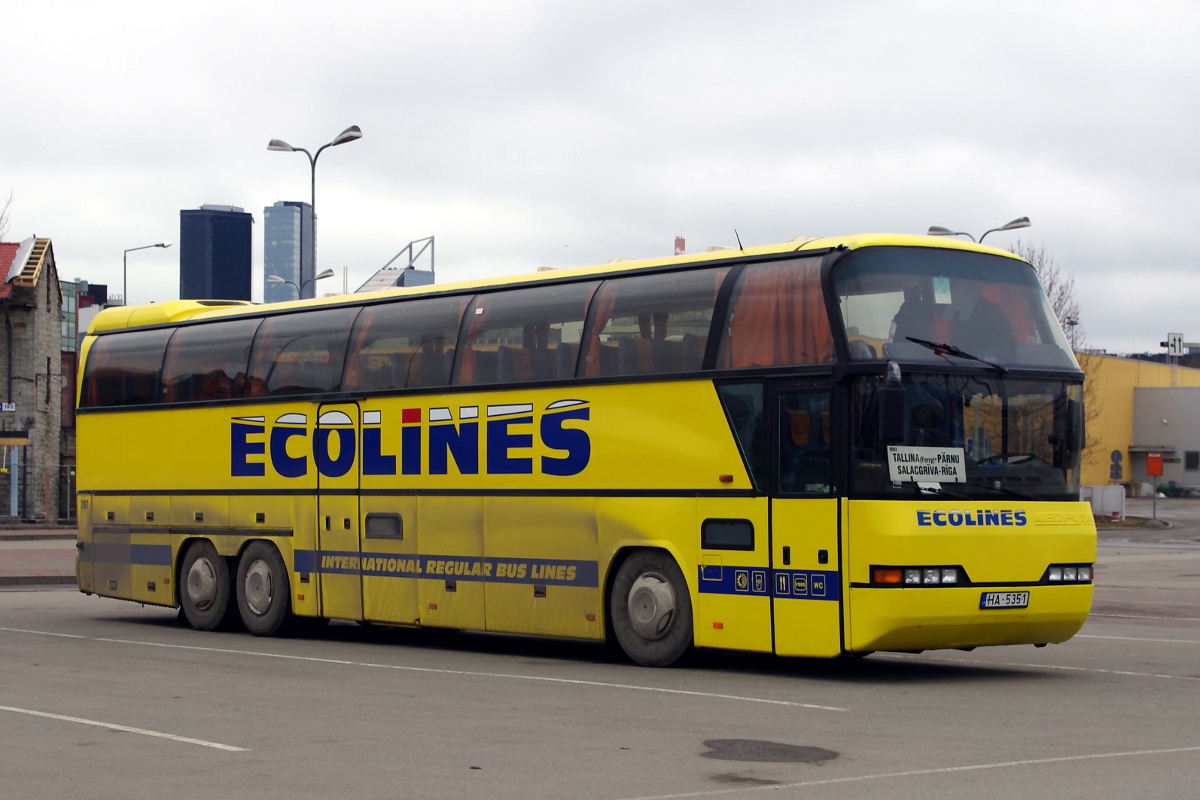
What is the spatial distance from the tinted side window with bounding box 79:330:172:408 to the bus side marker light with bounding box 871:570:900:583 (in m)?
11.4

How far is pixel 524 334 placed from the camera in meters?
16.8

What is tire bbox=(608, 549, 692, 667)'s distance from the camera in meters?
15.2

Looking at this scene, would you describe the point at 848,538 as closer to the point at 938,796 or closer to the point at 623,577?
the point at 623,577

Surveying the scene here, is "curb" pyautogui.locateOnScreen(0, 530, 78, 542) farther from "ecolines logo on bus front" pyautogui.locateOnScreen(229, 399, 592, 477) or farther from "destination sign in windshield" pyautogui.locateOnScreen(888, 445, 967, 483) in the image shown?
"destination sign in windshield" pyautogui.locateOnScreen(888, 445, 967, 483)

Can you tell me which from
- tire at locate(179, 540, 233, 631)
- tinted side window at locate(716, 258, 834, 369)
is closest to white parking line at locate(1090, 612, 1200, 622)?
tinted side window at locate(716, 258, 834, 369)

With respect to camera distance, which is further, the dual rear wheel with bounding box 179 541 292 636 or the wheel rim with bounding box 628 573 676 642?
the dual rear wheel with bounding box 179 541 292 636

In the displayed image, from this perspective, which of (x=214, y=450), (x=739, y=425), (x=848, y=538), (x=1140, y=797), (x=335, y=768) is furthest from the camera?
(x=214, y=450)

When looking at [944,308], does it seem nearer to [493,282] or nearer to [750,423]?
[750,423]

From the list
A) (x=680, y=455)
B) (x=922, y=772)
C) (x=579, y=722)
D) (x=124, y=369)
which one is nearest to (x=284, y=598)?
(x=124, y=369)

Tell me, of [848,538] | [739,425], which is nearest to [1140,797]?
[848,538]

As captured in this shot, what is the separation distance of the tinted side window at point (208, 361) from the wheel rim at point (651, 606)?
7.02 meters

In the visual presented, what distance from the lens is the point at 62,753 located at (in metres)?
10.1

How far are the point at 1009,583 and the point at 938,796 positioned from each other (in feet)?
19.1

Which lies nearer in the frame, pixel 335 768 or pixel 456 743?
pixel 335 768
